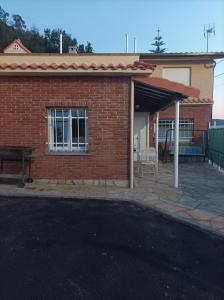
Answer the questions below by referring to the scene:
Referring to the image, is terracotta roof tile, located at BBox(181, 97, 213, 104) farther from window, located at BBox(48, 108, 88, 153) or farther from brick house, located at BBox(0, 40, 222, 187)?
window, located at BBox(48, 108, 88, 153)

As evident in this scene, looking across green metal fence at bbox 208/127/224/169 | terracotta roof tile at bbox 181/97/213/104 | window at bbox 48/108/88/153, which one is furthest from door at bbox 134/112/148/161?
window at bbox 48/108/88/153

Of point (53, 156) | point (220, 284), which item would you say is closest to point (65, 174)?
point (53, 156)

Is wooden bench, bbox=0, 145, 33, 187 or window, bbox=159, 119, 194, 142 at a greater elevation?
window, bbox=159, 119, 194, 142

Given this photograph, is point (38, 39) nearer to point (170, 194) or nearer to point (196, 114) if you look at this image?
point (196, 114)

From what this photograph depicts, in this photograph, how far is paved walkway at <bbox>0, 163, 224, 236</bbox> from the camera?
638 centimetres

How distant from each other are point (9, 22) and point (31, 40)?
9870mm

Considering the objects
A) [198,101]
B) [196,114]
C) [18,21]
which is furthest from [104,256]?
[18,21]

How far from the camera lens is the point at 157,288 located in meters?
3.60

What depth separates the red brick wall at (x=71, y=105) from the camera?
8648mm

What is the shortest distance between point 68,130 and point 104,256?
5.16m

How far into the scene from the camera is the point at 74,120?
29.4 feet

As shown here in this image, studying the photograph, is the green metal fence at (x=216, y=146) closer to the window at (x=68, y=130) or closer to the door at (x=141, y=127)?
the door at (x=141, y=127)

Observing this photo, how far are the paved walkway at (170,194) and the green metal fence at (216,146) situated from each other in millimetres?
2824

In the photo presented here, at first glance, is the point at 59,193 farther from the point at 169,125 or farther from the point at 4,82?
the point at 169,125
